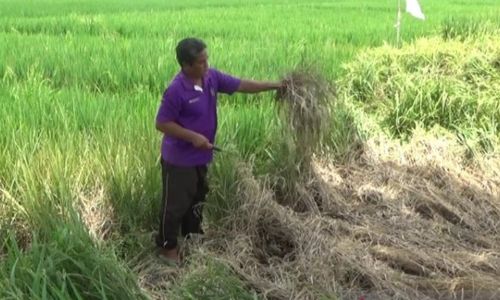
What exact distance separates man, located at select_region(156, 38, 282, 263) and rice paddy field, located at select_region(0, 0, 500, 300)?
6.7 inches

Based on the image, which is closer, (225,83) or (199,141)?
(199,141)

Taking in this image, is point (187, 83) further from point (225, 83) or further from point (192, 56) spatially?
point (225, 83)

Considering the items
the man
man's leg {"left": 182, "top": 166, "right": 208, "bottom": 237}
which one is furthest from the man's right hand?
man's leg {"left": 182, "top": 166, "right": 208, "bottom": 237}

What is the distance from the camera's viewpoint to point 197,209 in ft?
10.5

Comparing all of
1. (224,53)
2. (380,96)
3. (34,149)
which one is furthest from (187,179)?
(224,53)

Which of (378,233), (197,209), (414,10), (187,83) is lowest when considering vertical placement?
(378,233)

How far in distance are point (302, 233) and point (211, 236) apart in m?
0.43

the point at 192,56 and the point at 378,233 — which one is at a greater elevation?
the point at 192,56

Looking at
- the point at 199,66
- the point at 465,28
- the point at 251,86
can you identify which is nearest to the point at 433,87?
the point at 251,86

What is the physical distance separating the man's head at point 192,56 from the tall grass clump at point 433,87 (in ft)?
7.80

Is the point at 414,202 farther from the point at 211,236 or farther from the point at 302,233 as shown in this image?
the point at 211,236

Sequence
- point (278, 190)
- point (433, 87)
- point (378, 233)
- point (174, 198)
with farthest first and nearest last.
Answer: point (433, 87), point (278, 190), point (378, 233), point (174, 198)

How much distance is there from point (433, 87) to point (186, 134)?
283cm

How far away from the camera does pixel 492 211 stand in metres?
3.81
